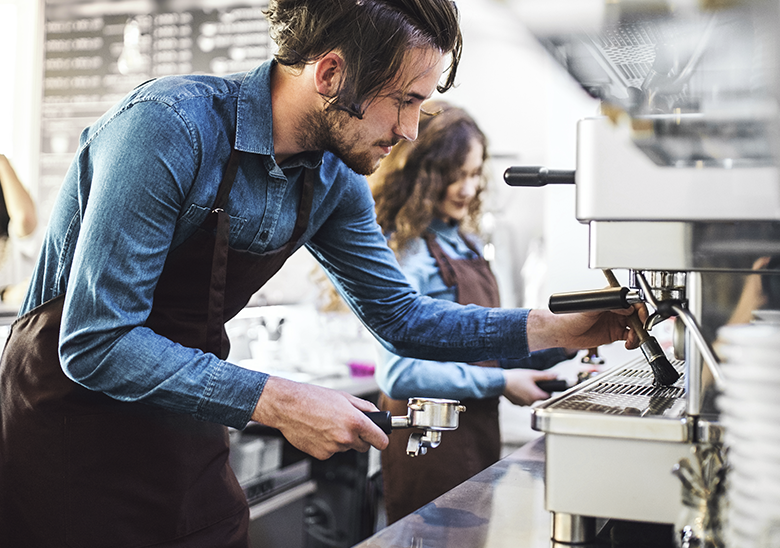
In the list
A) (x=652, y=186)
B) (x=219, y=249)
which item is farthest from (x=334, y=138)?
(x=652, y=186)

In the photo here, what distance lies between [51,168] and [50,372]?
98.0 inches

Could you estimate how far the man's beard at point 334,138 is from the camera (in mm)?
1193

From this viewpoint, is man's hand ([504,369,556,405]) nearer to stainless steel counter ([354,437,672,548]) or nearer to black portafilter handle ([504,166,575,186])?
stainless steel counter ([354,437,672,548])

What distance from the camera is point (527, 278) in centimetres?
343

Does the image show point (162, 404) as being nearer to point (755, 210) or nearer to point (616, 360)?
point (755, 210)

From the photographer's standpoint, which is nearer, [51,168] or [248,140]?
[248,140]

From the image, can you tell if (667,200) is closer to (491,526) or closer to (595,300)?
(595,300)

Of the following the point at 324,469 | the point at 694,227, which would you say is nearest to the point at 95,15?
the point at 324,469

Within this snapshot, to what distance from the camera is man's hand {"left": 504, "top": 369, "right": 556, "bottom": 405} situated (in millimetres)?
1868

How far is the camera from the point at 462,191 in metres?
2.02

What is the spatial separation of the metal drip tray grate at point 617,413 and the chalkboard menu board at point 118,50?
2.63 meters

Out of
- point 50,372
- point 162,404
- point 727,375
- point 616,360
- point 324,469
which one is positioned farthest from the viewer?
point 616,360

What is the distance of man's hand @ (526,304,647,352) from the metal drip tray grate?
0.81ft

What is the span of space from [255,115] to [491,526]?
703 mm
